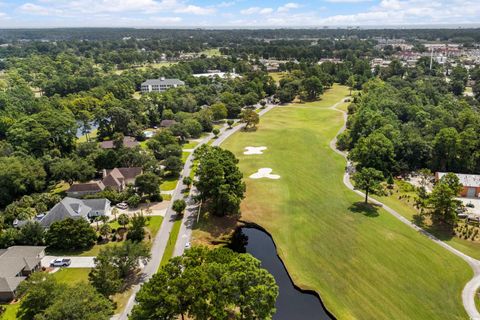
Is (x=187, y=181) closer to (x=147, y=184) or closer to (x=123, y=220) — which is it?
(x=147, y=184)

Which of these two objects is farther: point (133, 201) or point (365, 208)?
point (133, 201)

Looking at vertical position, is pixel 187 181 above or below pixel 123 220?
above

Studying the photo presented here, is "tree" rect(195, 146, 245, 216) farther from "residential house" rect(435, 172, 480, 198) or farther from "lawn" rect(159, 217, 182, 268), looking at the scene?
"residential house" rect(435, 172, 480, 198)

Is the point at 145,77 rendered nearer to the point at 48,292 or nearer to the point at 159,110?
the point at 159,110

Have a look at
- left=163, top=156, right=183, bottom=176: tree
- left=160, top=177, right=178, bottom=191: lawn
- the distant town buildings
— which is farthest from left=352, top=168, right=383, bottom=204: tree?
the distant town buildings

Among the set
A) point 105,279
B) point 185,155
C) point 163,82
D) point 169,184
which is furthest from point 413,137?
point 163,82

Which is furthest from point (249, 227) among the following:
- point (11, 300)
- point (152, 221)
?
point (11, 300)
